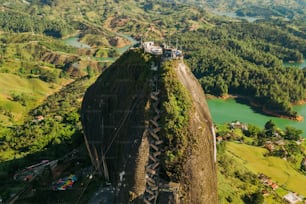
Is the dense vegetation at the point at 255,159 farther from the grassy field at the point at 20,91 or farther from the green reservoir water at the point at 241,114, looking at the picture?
the grassy field at the point at 20,91

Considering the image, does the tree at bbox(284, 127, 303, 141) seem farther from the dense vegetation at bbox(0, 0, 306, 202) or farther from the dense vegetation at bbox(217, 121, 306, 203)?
the dense vegetation at bbox(0, 0, 306, 202)

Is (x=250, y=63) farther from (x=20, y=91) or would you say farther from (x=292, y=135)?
(x=20, y=91)

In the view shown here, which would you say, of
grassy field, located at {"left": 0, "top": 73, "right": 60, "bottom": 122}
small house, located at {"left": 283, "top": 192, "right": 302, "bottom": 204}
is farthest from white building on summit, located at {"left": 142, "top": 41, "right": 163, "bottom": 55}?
grassy field, located at {"left": 0, "top": 73, "right": 60, "bottom": 122}

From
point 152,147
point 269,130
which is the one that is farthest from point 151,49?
point 269,130

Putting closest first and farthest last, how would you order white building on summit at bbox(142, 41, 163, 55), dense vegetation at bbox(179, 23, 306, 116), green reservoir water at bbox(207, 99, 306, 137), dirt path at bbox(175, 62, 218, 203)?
dirt path at bbox(175, 62, 218, 203), white building on summit at bbox(142, 41, 163, 55), green reservoir water at bbox(207, 99, 306, 137), dense vegetation at bbox(179, 23, 306, 116)

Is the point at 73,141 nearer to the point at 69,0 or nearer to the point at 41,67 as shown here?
the point at 41,67

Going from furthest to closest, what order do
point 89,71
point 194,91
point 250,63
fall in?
point 250,63, point 89,71, point 194,91

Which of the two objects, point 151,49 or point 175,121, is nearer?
point 175,121
